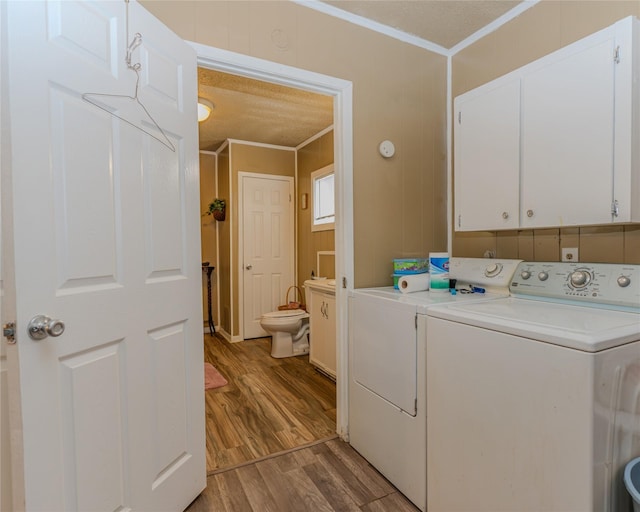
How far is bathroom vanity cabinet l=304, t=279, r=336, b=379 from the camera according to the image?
2.97m

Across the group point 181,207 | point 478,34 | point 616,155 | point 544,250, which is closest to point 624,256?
point 544,250

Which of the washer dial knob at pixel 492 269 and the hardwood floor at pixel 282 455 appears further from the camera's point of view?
the washer dial knob at pixel 492 269

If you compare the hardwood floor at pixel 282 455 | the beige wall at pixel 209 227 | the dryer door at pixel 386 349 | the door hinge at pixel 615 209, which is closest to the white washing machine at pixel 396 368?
the dryer door at pixel 386 349

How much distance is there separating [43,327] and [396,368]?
1.37m

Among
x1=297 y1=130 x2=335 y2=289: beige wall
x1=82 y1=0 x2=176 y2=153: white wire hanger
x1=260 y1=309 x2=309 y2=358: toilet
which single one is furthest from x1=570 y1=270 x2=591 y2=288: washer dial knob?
x1=260 y1=309 x2=309 y2=358: toilet

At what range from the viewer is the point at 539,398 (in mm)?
1049

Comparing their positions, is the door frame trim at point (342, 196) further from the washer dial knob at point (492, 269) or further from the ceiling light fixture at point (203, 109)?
the ceiling light fixture at point (203, 109)

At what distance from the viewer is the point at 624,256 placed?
5.11ft

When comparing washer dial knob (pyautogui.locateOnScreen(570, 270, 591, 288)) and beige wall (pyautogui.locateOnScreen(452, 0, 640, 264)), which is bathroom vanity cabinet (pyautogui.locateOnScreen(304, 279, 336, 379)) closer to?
beige wall (pyautogui.locateOnScreen(452, 0, 640, 264))

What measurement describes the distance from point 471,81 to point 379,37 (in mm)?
675

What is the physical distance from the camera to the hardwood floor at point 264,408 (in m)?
2.01

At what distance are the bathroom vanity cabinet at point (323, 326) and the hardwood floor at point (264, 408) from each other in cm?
12

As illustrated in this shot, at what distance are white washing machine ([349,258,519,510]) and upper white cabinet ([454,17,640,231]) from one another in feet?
1.19

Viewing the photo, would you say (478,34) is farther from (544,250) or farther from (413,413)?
(413,413)
